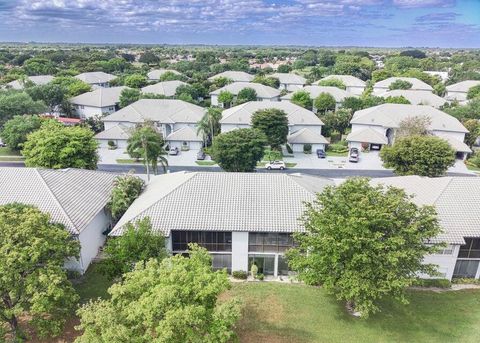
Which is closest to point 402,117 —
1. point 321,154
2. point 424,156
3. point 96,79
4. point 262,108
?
point 321,154

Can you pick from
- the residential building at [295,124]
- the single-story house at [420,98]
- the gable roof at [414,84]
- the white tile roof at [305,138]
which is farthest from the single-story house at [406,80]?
the white tile roof at [305,138]

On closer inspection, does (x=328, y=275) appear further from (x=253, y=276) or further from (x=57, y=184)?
(x=57, y=184)

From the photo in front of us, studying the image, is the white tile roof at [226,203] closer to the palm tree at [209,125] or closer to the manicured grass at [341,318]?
the manicured grass at [341,318]

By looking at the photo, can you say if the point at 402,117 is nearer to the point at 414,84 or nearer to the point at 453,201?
the point at 453,201

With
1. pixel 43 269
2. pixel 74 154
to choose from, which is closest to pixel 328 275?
pixel 43 269

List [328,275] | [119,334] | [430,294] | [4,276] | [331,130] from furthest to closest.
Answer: [331,130], [430,294], [328,275], [4,276], [119,334]

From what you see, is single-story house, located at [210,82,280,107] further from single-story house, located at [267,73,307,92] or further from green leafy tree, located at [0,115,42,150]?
green leafy tree, located at [0,115,42,150]

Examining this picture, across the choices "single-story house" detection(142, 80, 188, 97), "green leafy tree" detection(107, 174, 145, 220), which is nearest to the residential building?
"single-story house" detection(142, 80, 188, 97)
